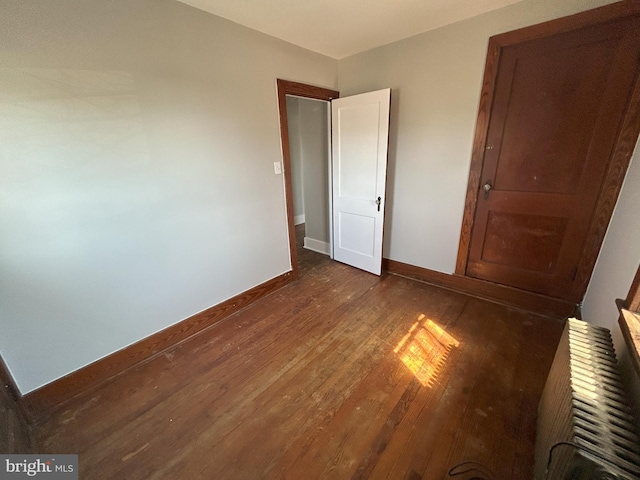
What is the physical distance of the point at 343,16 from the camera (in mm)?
1909

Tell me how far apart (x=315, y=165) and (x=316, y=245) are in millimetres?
1126

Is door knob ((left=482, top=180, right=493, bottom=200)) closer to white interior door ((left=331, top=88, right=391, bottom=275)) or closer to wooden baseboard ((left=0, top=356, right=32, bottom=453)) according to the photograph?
white interior door ((left=331, top=88, right=391, bottom=275))

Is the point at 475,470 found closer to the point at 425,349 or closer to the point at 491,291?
the point at 425,349

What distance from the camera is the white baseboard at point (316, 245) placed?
3.63 meters

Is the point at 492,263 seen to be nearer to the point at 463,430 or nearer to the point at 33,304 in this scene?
the point at 463,430

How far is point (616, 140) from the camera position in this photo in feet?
5.62

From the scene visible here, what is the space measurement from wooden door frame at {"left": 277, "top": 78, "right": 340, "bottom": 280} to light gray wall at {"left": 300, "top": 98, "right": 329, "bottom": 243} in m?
0.36

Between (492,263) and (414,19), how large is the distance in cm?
216

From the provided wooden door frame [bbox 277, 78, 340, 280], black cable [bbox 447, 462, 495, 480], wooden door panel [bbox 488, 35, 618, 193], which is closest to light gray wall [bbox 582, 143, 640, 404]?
wooden door panel [bbox 488, 35, 618, 193]

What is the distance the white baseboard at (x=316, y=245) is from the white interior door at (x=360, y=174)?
16.7 inches

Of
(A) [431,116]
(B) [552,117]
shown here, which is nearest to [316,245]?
(A) [431,116]

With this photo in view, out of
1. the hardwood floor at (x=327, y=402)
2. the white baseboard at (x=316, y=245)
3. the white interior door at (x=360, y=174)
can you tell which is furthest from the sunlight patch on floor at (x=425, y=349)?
the white baseboard at (x=316, y=245)

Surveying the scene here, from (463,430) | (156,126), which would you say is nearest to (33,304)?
(156,126)

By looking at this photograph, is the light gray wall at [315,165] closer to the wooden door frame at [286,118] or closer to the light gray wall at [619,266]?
the wooden door frame at [286,118]
